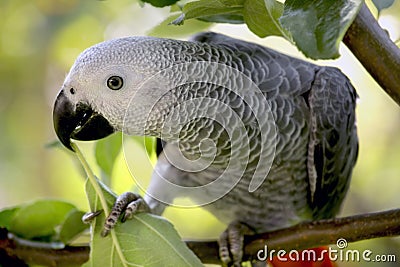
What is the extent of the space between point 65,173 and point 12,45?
0.44 meters

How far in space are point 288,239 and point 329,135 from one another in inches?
8.2

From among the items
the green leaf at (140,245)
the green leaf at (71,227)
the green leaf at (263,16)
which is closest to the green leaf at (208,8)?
the green leaf at (263,16)

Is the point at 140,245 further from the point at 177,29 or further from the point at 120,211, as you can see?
the point at 177,29

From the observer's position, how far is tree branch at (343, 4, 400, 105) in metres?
0.57

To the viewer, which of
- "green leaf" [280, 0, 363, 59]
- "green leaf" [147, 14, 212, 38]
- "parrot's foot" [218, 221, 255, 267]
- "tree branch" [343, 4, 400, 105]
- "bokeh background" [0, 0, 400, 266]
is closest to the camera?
"green leaf" [280, 0, 363, 59]

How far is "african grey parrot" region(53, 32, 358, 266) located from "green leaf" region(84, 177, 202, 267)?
0.7 inches

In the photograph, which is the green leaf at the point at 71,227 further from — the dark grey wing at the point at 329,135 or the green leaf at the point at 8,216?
the dark grey wing at the point at 329,135

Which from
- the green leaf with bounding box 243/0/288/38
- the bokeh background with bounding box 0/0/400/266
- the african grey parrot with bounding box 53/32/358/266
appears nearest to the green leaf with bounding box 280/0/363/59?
the green leaf with bounding box 243/0/288/38

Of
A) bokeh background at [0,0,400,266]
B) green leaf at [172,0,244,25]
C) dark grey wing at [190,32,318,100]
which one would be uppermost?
green leaf at [172,0,244,25]

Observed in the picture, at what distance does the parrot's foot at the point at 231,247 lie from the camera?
808 mm

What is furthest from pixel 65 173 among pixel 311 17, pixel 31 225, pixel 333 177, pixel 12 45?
pixel 311 17

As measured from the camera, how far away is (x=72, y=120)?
0.66 metres

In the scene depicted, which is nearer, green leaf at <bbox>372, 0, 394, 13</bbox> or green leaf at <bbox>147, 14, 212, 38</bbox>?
green leaf at <bbox>372, 0, 394, 13</bbox>

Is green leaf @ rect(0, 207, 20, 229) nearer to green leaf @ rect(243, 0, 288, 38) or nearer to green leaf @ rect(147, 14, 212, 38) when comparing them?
green leaf @ rect(147, 14, 212, 38)
